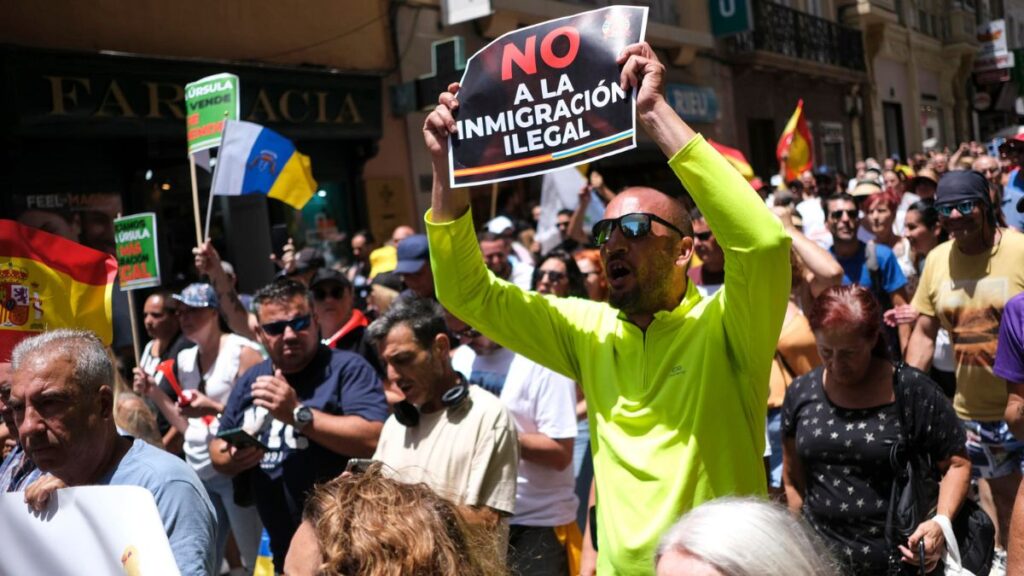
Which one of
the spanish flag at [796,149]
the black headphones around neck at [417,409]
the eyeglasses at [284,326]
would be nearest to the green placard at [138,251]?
the eyeglasses at [284,326]

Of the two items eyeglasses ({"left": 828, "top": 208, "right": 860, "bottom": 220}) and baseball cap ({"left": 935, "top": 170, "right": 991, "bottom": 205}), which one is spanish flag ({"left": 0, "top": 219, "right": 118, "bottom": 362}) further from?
eyeglasses ({"left": 828, "top": 208, "right": 860, "bottom": 220})

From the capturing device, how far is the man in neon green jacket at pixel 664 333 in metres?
2.66

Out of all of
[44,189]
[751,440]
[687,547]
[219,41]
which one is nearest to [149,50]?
[219,41]

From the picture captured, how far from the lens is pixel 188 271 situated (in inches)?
439

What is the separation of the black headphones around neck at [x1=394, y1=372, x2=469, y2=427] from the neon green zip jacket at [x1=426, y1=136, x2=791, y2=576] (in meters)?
0.75

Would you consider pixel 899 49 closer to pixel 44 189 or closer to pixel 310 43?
pixel 310 43

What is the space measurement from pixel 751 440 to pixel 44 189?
8.63m

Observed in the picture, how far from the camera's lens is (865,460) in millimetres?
3652

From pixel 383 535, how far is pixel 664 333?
1.18 meters

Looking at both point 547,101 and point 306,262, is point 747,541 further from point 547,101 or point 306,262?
point 306,262

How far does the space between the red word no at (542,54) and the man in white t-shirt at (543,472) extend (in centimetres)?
166

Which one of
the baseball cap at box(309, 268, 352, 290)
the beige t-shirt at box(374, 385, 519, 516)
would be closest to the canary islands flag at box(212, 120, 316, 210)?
the baseball cap at box(309, 268, 352, 290)

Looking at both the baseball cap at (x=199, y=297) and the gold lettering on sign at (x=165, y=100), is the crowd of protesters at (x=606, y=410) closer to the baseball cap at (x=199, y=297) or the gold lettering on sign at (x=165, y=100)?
the baseball cap at (x=199, y=297)

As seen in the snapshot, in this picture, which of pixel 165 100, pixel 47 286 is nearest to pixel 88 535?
pixel 47 286
